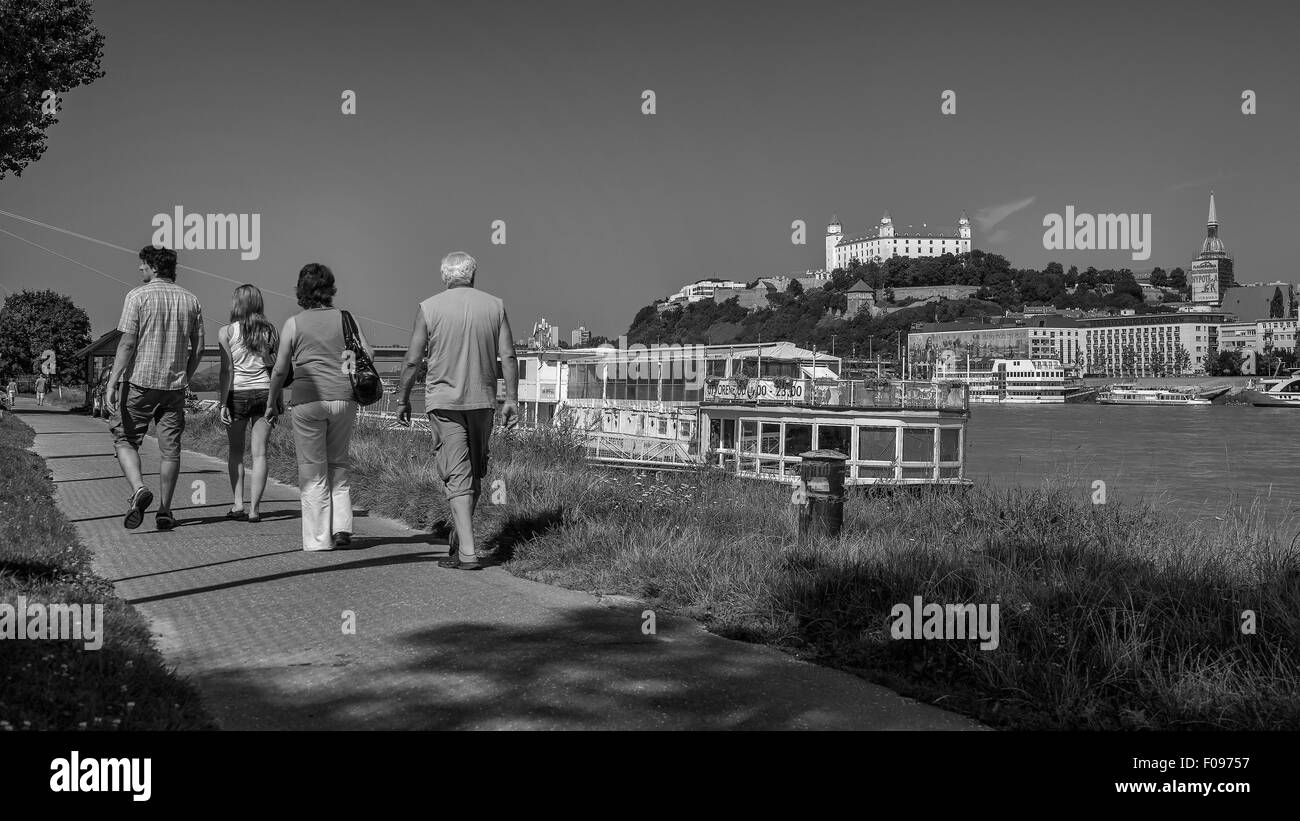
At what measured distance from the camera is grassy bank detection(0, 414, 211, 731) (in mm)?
3639

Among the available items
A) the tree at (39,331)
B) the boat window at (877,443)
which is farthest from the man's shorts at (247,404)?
the tree at (39,331)

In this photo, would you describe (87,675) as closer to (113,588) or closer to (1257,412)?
(113,588)

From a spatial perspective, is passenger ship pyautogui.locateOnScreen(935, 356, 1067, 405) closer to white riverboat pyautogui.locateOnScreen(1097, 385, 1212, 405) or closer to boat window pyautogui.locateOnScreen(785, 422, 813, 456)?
white riverboat pyautogui.locateOnScreen(1097, 385, 1212, 405)

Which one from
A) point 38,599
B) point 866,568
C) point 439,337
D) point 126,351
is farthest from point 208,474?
point 866,568

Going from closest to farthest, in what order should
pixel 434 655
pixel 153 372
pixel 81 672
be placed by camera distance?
pixel 81 672 → pixel 434 655 → pixel 153 372

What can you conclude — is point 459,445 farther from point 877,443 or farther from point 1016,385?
point 1016,385

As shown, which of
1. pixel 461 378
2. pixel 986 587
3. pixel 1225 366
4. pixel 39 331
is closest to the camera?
pixel 986 587

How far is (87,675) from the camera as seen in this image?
4.06 metres

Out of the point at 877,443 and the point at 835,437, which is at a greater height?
the point at 835,437

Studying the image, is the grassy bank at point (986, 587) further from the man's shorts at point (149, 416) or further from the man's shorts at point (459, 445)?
the man's shorts at point (149, 416)

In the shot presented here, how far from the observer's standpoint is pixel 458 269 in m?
7.11

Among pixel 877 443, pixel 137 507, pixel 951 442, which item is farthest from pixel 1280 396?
pixel 137 507

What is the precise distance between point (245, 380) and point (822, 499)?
4750 millimetres
